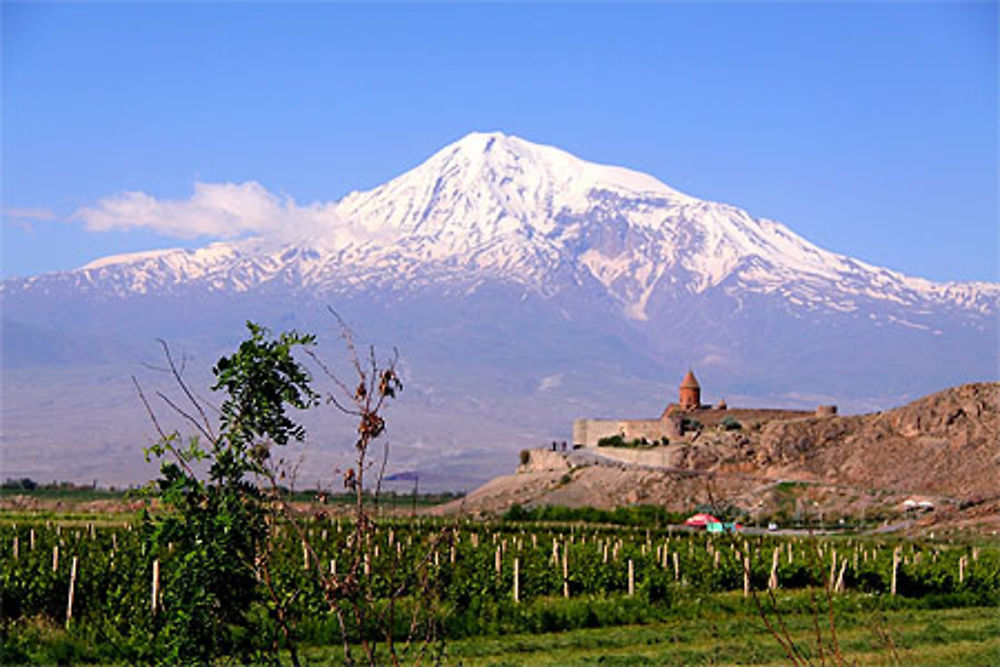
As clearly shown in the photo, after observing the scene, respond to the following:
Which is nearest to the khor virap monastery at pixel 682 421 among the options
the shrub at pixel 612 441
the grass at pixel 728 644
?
the shrub at pixel 612 441

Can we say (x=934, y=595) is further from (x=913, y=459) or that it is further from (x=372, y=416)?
(x=913, y=459)

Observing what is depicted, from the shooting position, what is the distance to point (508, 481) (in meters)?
85.7

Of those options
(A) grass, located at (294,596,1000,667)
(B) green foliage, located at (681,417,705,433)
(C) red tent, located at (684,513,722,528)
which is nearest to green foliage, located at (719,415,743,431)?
(B) green foliage, located at (681,417,705,433)

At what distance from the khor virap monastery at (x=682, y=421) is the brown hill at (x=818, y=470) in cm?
564

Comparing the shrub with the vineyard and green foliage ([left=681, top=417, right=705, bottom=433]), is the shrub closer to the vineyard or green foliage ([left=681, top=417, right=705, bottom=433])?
green foliage ([left=681, top=417, right=705, bottom=433])

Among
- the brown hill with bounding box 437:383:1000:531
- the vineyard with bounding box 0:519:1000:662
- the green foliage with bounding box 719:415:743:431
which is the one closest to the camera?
the vineyard with bounding box 0:519:1000:662

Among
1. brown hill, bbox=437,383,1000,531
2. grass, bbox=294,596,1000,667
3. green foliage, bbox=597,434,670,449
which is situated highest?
green foliage, bbox=597,434,670,449

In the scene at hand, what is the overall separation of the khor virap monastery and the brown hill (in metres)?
5.64

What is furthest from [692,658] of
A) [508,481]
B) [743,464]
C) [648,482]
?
[508,481]

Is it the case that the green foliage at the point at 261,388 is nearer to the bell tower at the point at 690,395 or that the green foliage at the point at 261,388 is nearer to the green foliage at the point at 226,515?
the green foliage at the point at 226,515

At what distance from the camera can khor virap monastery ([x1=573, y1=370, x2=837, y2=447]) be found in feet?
299

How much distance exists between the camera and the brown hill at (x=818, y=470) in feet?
213

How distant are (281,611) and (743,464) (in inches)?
2871

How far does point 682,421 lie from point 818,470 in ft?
56.8
